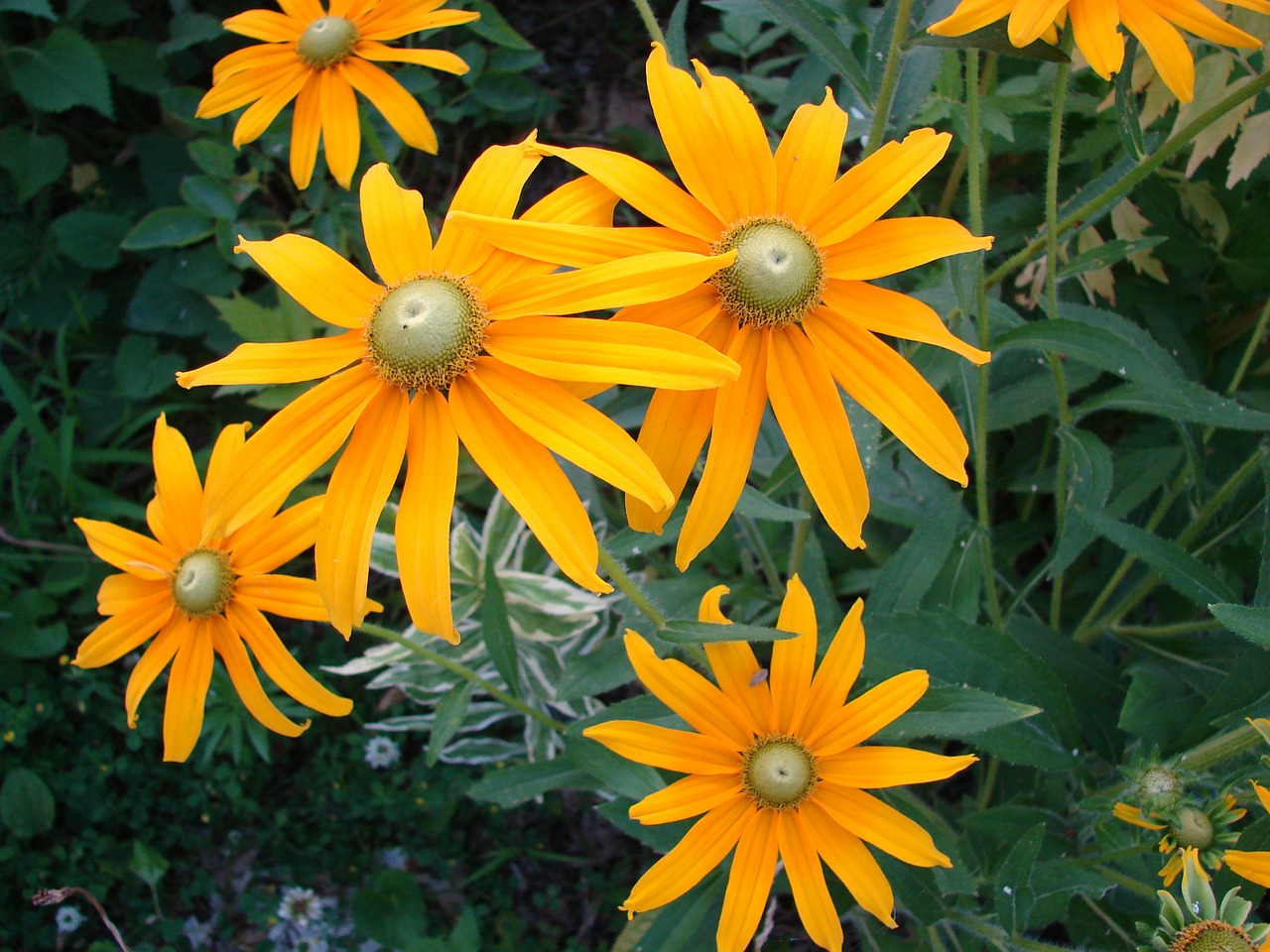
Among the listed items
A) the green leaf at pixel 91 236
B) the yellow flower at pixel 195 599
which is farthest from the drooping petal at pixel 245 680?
the green leaf at pixel 91 236

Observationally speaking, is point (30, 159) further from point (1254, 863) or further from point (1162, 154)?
point (1254, 863)

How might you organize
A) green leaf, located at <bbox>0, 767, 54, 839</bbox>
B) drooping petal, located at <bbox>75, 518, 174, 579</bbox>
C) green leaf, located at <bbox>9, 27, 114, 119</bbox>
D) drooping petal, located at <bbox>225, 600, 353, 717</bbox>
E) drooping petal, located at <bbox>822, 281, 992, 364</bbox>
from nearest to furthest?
drooping petal, located at <bbox>822, 281, 992, 364</bbox>
drooping petal, located at <bbox>225, 600, 353, 717</bbox>
drooping petal, located at <bbox>75, 518, 174, 579</bbox>
green leaf, located at <bbox>0, 767, 54, 839</bbox>
green leaf, located at <bbox>9, 27, 114, 119</bbox>

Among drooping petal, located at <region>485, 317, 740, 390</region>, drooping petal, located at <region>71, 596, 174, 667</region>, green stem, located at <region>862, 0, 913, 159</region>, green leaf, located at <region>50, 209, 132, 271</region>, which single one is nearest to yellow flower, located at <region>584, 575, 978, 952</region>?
drooping petal, located at <region>485, 317, 740, 390</region>

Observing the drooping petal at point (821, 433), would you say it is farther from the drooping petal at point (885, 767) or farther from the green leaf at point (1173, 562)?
the green leaf at point (1173, 562)

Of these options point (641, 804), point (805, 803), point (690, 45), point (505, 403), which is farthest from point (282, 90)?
point (690, 45)

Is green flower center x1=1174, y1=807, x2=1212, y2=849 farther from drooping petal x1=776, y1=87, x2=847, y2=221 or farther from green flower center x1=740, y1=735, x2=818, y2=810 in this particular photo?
drooping petal x1=776, y1=87, x2=847, y2=221

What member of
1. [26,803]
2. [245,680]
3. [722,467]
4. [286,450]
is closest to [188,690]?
[245,680]

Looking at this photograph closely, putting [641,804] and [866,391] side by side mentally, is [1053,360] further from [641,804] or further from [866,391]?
[641,804]
